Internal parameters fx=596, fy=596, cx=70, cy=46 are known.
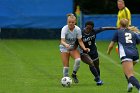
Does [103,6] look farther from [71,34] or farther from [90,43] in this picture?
[71,34]

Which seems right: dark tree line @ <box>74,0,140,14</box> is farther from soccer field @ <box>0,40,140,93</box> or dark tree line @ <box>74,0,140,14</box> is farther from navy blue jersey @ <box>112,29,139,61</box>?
navy blue jersey @ <box>112,29,139,61</box>

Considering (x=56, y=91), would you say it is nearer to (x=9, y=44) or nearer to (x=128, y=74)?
(x=128, y=74)

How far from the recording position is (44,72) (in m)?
19.2

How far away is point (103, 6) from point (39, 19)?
7.63 metres

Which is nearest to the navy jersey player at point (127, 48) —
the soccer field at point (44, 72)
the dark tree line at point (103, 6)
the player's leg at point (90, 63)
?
the soccer field at point (44, 72)

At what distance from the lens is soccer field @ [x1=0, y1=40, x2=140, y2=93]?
49.3 ft

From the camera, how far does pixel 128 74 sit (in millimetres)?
13484

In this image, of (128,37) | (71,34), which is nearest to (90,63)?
(71,34)

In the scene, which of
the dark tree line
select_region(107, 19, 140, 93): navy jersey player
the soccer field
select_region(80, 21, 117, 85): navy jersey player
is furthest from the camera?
the dark tree line

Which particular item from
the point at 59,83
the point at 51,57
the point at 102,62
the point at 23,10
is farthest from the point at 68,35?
the point at 23,10

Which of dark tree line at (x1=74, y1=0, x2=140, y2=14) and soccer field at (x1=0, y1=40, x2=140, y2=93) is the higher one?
dark tree line at (x1=74, y1=0, x2=140, y2=14)

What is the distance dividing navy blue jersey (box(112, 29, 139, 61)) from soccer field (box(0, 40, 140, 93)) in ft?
4.50

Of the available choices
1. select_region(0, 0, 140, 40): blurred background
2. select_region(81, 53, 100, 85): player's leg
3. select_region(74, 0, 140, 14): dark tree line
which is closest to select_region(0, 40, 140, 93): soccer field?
select_region(81, 53, 100, 85): player's leg

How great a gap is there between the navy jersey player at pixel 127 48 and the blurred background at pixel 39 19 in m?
21.3
